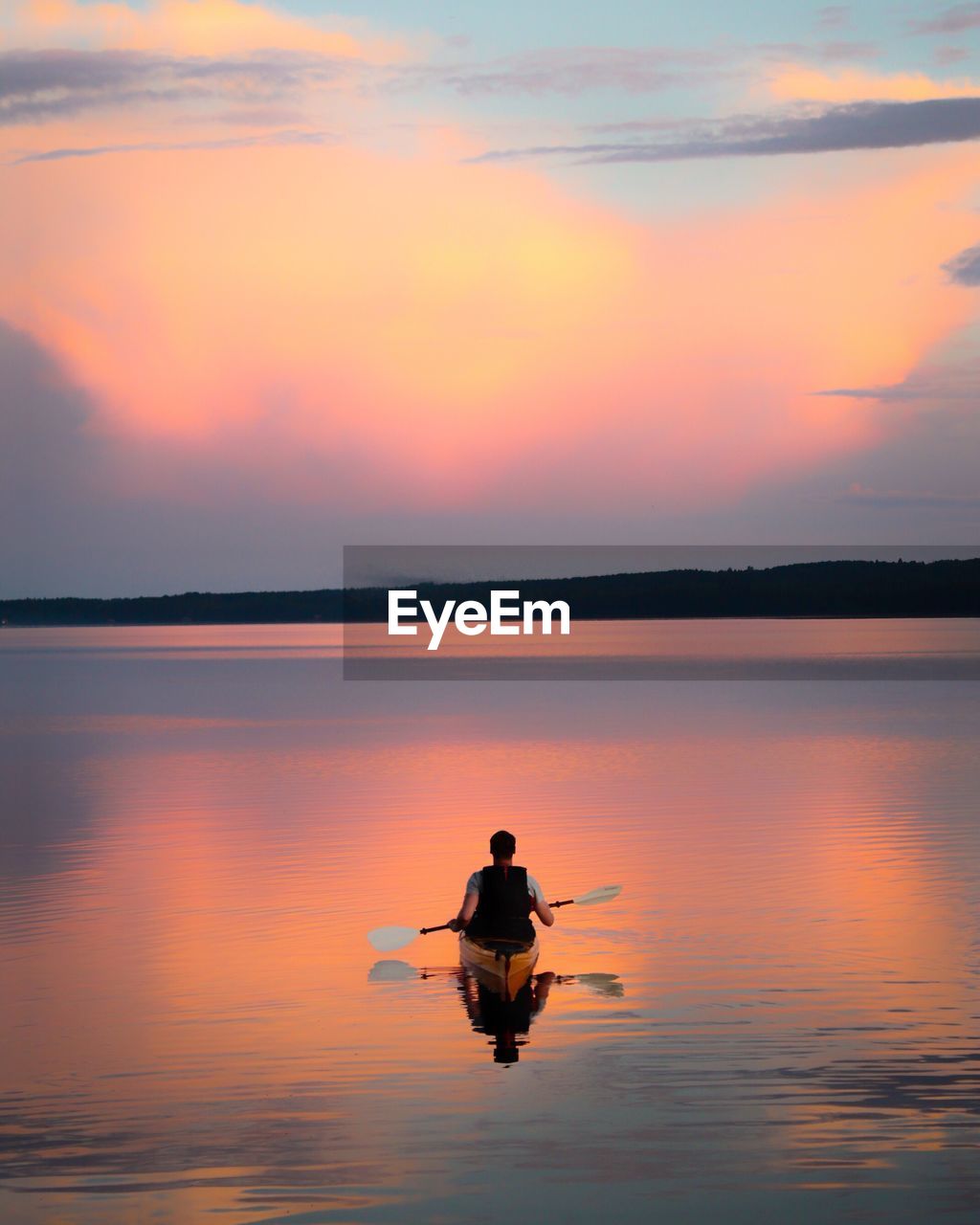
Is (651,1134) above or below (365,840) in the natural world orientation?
below

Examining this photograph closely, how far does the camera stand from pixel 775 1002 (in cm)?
1332

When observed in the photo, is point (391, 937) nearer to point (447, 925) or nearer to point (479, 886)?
point (447, 925)

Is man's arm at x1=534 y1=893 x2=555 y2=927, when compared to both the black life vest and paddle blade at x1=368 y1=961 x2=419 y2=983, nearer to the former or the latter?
the black life vest

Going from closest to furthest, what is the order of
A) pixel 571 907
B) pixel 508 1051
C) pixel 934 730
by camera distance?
pixel 508 1051 → pixel 571 907 → pixel 934 730

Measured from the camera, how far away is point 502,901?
14531mm

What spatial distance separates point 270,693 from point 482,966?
5984cm

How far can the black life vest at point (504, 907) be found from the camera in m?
14.4

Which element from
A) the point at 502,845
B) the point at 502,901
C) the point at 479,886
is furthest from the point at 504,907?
the point at 502,845

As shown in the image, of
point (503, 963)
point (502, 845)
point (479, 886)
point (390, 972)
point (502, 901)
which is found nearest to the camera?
point (503, 963)

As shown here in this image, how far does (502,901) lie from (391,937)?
140cm

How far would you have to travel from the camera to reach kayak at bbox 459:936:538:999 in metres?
14.0

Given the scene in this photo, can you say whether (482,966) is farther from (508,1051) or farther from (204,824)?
(204,824)

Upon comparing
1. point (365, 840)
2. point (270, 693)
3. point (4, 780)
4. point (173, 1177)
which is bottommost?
point (173, 1177)

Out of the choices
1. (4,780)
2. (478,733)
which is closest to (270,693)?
(478,733)
